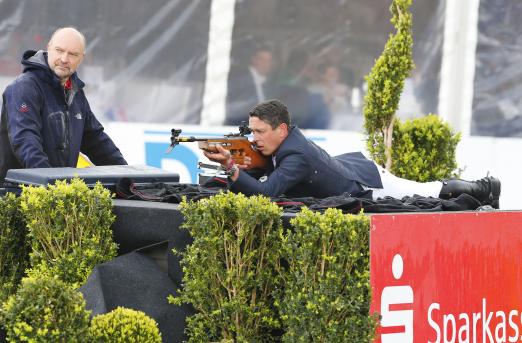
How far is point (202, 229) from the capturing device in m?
5.40

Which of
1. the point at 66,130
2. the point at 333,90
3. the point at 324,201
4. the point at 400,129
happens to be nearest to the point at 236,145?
the point at 324,201

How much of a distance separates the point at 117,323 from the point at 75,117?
280 centimetres

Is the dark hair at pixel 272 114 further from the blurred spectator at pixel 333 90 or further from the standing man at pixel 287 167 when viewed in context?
the blurred spectator at pixel 333 90

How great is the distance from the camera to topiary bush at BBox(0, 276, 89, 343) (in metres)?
4.70

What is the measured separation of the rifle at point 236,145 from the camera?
6199 millimetres

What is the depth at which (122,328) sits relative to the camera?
4895mm

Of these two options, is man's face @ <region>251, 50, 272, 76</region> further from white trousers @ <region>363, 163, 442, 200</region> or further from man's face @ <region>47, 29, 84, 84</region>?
man's face @ <region>47, 29, 84, 84</region>

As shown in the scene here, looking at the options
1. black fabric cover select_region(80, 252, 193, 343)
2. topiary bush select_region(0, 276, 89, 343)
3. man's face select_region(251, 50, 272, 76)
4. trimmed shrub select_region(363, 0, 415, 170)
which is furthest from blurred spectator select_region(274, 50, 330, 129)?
topiary bush select_region(0, 276, 89, 343)

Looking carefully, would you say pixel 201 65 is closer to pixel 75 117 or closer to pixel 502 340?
pixel 75 117

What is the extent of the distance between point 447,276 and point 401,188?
1826mm

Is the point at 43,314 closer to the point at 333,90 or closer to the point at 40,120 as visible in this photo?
the point at 40,120

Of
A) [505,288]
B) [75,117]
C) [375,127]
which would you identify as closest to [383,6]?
[375,127]

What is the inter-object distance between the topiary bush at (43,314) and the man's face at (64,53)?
2723mm

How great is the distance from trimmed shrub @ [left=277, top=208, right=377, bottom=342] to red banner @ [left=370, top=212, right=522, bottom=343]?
155 mm
